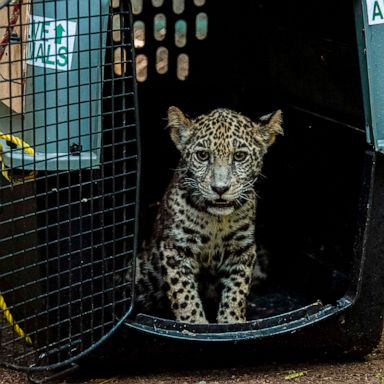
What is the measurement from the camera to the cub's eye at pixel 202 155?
17.9ft

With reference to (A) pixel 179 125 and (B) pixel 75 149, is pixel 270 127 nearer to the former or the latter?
(A) pixel 179 125

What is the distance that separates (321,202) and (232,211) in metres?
0.65

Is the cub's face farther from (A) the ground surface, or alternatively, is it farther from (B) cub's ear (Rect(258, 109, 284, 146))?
(A) the ground surface

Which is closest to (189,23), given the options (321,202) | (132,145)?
(132,145)

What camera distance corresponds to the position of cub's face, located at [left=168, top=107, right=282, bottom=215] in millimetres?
5359

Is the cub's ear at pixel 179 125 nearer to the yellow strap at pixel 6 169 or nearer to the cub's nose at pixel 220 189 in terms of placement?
the cub's nose at pixel 220 189

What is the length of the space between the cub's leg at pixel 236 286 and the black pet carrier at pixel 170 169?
276 millimetres

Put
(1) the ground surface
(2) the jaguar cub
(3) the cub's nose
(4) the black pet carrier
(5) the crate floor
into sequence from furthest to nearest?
(5) the crate floor
(2) the jaguar cub
(3) the cub's nose
(1) the ground surface
(4) the black pet carrier

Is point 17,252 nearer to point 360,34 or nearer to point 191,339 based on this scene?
point 191,339

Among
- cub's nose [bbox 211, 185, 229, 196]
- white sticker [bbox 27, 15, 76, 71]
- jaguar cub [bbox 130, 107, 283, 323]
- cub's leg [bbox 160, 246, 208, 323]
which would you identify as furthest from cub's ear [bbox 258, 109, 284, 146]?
white sticker [bbox 27, 15, 76, 71]

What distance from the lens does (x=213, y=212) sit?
5422 millimetres

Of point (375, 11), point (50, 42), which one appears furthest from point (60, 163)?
point (375, 11)

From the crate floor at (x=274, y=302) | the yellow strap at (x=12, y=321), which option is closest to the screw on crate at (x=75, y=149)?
the yellow strap at (x=12, y=321)

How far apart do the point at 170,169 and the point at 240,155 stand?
1086 millimetres
